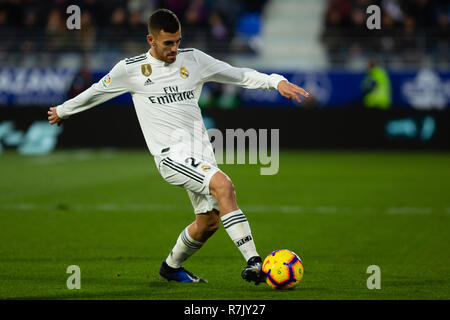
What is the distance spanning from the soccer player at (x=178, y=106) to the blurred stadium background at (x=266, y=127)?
494mm

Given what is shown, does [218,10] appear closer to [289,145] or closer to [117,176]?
[289,145]

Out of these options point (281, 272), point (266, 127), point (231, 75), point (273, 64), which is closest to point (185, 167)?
point (231, 75)

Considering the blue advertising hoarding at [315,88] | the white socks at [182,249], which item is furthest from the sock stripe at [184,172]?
the blue advertising hoarding at [315,88]

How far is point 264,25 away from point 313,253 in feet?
60.6

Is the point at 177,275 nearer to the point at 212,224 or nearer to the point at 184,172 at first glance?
the point at 212,224

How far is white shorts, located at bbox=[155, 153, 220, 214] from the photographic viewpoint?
5.99m

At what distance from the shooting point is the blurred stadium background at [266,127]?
25.3ft

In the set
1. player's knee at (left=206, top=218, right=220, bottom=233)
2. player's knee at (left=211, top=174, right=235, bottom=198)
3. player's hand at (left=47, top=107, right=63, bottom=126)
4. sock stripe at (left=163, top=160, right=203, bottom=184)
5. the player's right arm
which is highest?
the player's right arm

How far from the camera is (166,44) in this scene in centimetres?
612

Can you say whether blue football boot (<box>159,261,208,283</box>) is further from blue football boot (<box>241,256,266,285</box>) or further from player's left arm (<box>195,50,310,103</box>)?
player's left arm (<box>195,50,310,103</box>)

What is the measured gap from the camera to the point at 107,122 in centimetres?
2064

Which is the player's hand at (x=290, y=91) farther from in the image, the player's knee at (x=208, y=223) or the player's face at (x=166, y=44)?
the player's knee at (x=208, y=223)

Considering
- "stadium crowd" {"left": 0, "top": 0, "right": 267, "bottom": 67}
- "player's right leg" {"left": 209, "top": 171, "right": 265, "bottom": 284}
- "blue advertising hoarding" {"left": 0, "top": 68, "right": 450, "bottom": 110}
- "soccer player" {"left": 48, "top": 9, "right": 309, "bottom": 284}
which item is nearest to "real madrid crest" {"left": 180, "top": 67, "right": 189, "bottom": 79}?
"soccer player" {"left": 48, "top": 9, "right": 309, "bottom": 284}

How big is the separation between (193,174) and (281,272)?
976 millimetres
